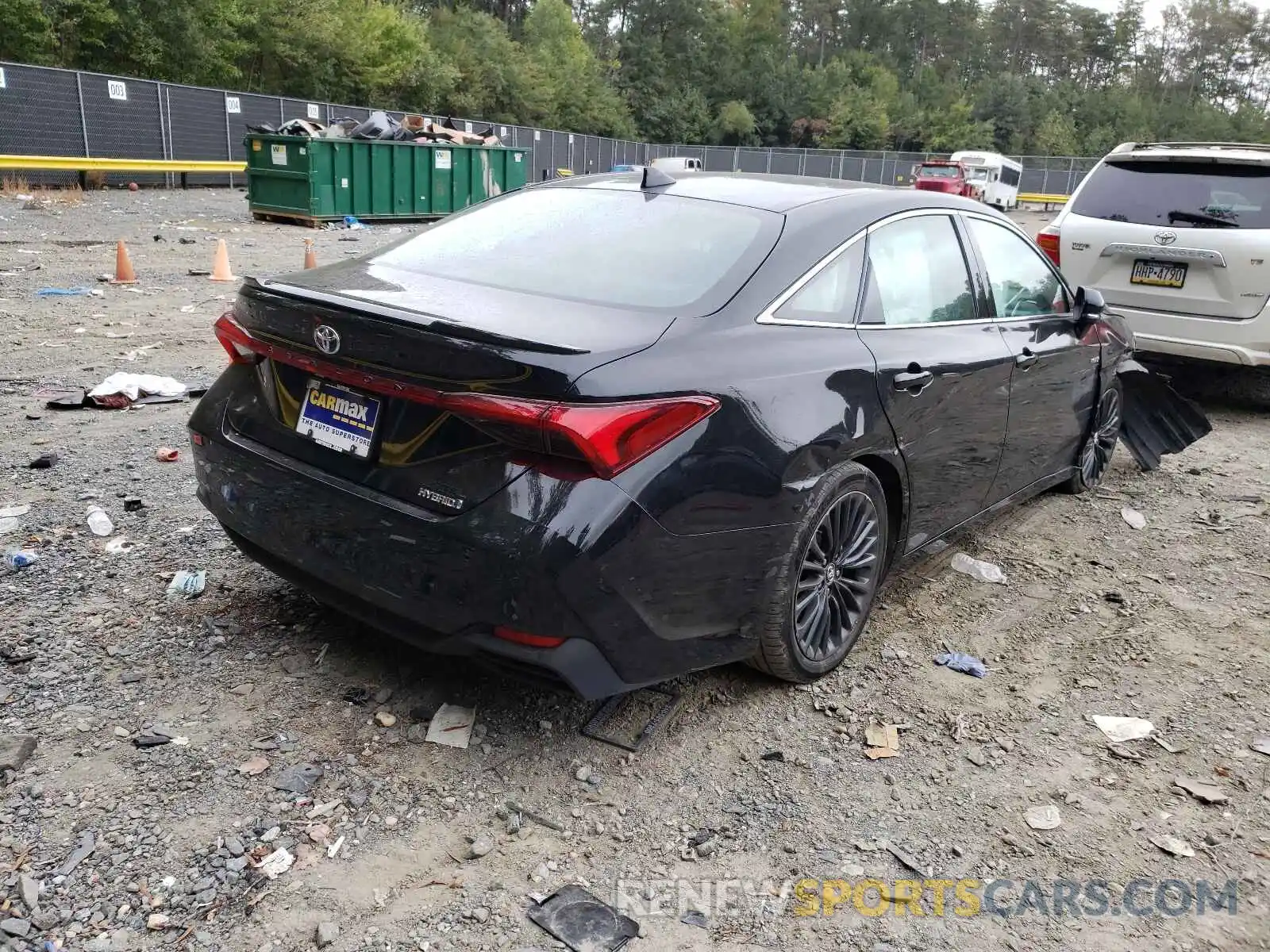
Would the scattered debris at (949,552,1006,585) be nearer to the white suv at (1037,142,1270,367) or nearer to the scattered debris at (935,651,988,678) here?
the scattered debris at (935,651,988,678)

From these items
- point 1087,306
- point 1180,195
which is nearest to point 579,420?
point 1087,306

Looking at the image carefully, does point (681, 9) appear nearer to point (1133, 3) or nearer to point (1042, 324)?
point (1133, 3)

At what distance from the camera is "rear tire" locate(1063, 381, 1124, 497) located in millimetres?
5551

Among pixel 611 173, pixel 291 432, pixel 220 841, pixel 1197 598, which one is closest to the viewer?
pixel 220 841

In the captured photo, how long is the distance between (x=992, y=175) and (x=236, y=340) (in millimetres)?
43757

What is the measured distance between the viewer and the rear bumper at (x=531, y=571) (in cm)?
259

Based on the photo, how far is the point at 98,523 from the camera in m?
4.41

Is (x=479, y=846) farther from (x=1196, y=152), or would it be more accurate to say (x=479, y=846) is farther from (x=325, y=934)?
(x=1196, y=152)

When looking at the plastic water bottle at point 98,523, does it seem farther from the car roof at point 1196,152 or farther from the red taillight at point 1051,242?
the car roof at point 1196,152

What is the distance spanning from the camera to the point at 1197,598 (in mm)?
4523

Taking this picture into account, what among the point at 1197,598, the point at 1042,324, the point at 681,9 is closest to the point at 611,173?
the point at 1042,324

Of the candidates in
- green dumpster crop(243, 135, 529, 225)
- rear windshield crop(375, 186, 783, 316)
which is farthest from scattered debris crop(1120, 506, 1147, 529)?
green dumpster crop(243, 135, 529, 225)

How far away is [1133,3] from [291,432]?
141195mm

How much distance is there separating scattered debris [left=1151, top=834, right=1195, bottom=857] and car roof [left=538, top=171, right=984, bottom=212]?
87.0 inches
